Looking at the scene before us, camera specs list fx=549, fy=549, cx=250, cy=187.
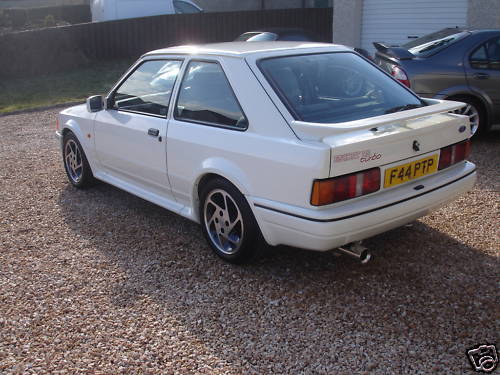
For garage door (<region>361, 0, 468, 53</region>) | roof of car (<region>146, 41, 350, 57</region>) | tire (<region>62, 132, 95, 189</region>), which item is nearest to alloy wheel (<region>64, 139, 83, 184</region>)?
tire (<region>62, 132, 95, 189</region>)

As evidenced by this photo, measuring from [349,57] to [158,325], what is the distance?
2.53 m

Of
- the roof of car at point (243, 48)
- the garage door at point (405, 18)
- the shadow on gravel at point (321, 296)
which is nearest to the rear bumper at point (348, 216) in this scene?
the shadow on gravel at point (321, 296)

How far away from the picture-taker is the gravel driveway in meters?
3.02

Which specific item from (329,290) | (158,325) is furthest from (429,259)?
(158,325)

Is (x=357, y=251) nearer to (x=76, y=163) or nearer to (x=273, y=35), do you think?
(x=76, y=163)

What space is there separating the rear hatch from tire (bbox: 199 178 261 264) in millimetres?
707

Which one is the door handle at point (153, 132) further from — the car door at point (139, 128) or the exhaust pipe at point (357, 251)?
the exhaust pipe at point (357, 251)

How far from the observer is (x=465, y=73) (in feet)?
22.9

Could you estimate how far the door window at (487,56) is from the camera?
698 centimetres

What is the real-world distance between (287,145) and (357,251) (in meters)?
0.87

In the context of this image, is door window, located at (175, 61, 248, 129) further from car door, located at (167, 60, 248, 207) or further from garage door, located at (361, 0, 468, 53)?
garage door, located at (361, 0, 468, 53)

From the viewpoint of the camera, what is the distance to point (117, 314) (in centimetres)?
351

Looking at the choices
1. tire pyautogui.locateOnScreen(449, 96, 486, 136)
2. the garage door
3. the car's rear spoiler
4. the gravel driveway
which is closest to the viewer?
the gravel driveway

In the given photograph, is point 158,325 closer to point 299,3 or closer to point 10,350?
point 10,350
